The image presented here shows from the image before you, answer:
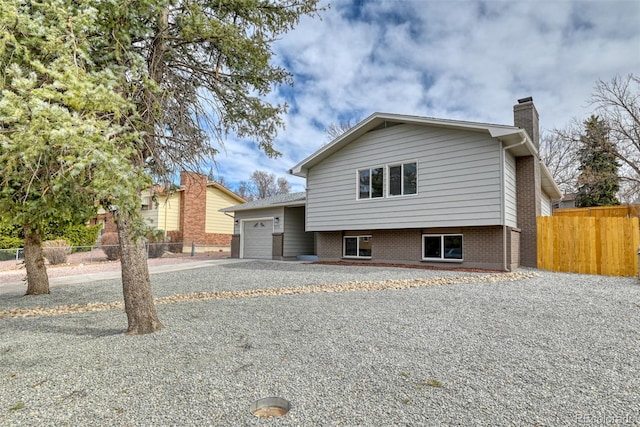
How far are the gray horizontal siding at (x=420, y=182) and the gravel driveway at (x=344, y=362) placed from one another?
166 inches

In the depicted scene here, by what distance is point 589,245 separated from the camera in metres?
9.91

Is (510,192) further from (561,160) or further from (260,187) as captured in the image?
(260,187)

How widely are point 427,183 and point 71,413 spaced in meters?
10.5

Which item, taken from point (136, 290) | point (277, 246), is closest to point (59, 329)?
point (136, 290)

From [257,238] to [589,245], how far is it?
13609 millimetres

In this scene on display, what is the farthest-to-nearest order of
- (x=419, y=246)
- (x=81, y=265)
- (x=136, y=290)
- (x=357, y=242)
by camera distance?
(x=81, y=265)
(x=357, y=242)
(x=419, y=246)
(x=136, y=290)

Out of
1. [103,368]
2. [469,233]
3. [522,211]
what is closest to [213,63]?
[103,368]

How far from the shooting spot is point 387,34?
11.3 meters

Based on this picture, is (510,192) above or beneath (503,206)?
above

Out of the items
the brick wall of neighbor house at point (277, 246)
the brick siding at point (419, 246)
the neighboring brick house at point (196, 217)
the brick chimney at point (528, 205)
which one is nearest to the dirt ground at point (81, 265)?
the neighboring brick house at point (196, 217)

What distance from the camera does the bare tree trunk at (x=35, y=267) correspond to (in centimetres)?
848

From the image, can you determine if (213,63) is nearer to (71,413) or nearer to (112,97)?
(112,97)

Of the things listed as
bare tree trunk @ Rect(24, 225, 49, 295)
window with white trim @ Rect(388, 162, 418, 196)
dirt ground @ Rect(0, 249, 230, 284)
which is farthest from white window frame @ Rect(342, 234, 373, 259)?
bare tree trunk @ Rect(24, 225, 49, 295)

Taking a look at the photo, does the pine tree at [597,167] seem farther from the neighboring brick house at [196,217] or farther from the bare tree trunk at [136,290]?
the bare tree trunk at [136,290]
